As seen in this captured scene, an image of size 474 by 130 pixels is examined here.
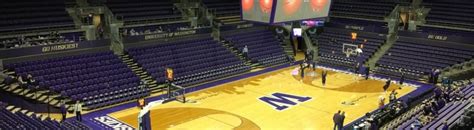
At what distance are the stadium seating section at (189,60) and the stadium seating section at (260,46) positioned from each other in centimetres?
169

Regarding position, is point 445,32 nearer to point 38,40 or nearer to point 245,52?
point 245,52

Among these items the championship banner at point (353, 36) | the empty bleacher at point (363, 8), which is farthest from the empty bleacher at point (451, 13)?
the championship banner at point (353, 36)

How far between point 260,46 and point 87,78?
50.6 ft

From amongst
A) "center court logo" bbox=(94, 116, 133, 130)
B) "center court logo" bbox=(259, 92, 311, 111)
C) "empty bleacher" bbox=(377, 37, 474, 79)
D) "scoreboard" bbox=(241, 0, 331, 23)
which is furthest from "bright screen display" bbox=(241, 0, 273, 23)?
"empty bleacher" bbox=(377, 37, 474, 79)

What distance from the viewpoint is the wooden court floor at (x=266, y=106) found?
1862cm

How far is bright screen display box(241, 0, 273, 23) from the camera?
16.0 metres

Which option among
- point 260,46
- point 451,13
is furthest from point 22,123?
point 451,13

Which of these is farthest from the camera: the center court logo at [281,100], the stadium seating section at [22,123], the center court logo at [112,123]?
the center court logo at [281,100]

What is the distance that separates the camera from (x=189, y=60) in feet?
91.6

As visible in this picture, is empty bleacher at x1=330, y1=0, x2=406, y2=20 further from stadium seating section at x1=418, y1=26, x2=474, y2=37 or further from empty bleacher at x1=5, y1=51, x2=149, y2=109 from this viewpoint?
empty bleacher at x1=5, y1=51, x2=149, y2=109

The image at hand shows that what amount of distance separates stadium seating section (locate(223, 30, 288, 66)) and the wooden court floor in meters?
3.77

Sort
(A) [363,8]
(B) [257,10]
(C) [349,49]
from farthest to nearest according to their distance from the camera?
1. (A) [363,8]
2. (C) [349,49]
3. (B) [257,10]

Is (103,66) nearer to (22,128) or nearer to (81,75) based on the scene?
(81,75)

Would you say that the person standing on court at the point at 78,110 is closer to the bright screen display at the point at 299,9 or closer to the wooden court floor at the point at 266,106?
the wooden court floor at the point at 266,106
